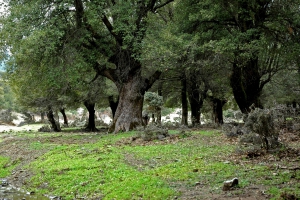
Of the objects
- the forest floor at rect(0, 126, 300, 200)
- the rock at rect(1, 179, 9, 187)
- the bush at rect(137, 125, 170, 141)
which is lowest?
the rock at rect(1, 179, 9, 187)

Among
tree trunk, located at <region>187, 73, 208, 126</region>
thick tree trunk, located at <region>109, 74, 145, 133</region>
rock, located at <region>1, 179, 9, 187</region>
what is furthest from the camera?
tree trunk, located at <region>187, 73, 208, 126</region>

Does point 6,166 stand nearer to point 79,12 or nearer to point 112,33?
point 79,12

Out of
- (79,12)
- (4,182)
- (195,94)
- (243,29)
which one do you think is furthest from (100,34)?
(4,182)

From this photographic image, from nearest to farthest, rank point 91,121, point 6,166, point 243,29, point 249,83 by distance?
1. point 6,166
2. point 243,29
3. point 249,83
4. point 91,121

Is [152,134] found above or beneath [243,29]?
beneath

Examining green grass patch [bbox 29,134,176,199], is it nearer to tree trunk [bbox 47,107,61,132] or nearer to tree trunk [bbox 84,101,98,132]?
tree trunk [bbox 84,101,98,132]

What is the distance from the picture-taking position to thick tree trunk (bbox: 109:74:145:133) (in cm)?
1969

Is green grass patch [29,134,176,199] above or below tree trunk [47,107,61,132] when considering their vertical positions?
below

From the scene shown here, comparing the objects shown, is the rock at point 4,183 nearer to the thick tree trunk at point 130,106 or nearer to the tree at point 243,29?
the thick tree trunk at point 130,106

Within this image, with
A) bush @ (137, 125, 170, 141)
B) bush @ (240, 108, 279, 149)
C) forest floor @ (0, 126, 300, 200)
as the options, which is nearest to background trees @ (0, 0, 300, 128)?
bush @ (137, 125, 170, 141)

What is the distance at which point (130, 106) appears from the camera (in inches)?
782

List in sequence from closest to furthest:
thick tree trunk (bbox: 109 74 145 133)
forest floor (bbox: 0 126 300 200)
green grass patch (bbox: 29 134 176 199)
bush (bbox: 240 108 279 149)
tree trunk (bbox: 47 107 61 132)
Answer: forest floor (bbox: 0 126 300 200) → green grass patch (bbox: 29 134 176 199) → bush (bbox: 240 108 279 149) → thick tree trunk (bbox: 109 74 145 133) → tree trunk (bbox: 47 107 61 132)

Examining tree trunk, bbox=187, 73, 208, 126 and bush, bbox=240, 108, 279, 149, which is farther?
tree trunk, bbox=187, 73, 208, 126

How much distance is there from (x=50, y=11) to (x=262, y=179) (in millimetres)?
13664
